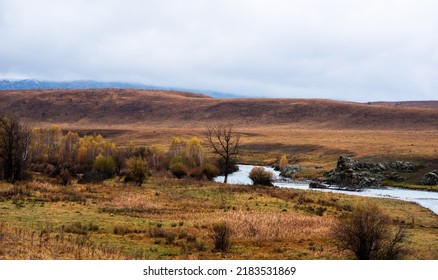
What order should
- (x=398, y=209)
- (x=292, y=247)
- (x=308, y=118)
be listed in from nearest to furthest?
1. (x=292, y=247)
2. (x=398, y=209)
3. (x=308, y=118)

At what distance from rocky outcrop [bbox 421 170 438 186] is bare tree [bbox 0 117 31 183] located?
59043mm

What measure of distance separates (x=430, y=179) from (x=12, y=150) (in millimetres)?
60847

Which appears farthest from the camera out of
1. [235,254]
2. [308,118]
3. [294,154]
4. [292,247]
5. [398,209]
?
[308,118]

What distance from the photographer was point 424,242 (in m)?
31.6

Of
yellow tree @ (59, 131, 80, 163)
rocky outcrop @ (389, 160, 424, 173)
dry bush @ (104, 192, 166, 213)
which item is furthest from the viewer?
yellow tree @ (59, 131, 80, 163)

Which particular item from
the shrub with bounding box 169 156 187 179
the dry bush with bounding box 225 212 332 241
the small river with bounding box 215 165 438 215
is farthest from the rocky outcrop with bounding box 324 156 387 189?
the dry bush with bounding box 225 212 332 241

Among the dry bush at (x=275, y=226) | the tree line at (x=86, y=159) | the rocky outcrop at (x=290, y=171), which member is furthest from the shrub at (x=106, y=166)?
the dry bush at (x=275, y=226)

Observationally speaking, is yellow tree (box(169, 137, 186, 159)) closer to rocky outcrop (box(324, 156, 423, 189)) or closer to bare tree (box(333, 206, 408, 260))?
rocky outcrop (box(324, 156, 423, 189))

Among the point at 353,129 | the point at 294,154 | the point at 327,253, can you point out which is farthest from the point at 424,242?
the point at 353,129

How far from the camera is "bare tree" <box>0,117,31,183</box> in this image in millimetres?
57000

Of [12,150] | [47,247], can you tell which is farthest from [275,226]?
[12,150]

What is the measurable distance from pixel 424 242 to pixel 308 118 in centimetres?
16936
